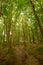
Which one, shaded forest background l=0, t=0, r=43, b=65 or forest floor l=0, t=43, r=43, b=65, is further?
shaded forest background l=0, t=0, r=43, b=65

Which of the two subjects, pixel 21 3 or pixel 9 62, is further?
pixel 21 3

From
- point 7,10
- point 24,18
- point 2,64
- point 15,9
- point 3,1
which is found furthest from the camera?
point 24,18

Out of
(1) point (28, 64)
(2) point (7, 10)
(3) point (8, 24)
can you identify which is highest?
(2) point (7, 10)

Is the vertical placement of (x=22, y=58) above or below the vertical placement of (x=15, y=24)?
Answer: below

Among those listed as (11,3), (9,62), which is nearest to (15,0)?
(11,3)

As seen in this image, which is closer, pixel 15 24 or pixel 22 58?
pixel 22 58

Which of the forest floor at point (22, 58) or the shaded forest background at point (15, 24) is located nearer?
the forest floor at point (22, 58)

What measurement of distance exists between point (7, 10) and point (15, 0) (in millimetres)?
1569

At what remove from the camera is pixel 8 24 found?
842 inches

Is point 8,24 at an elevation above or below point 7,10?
below

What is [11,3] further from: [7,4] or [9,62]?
[9,62]

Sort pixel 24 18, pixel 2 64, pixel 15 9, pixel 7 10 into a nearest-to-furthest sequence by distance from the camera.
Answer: pixel 2 64 → pixel 7 10 → pixel 15 9 → pixel 24 18

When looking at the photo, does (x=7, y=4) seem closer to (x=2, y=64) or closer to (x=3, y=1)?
(x=3, y=1)

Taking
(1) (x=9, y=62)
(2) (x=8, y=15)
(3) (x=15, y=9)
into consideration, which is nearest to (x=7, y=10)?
(2) (x=8, y=15)
